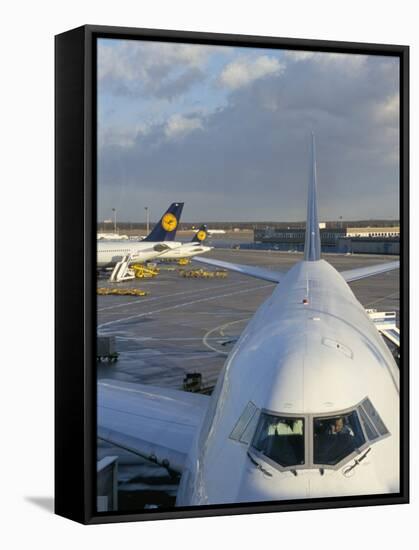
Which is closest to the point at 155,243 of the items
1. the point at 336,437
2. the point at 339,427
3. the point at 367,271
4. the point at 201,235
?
the point at 201,235

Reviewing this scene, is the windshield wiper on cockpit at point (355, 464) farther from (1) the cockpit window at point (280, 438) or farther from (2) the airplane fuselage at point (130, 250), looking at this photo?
(2) the airplane fuselage at point (130, 250)

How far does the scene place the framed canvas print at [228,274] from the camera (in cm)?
1388

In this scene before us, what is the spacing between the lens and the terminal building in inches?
684

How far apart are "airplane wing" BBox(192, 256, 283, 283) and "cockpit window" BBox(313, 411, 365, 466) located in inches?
167

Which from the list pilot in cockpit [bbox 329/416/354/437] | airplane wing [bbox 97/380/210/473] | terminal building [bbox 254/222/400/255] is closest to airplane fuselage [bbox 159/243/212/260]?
terminal building [bbox 254/222/400/255]

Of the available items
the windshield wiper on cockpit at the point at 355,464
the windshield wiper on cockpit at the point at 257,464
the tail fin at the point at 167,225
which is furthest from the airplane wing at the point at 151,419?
the windshield wiper on cockpit at the point at 355,464

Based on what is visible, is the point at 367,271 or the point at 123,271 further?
the point at 367,271

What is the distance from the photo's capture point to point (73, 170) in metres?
14.9

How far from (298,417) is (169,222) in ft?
14.1

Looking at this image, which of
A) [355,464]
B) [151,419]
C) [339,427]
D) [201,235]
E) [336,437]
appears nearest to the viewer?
[336,437]

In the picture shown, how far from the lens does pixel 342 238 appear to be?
18.1 metres

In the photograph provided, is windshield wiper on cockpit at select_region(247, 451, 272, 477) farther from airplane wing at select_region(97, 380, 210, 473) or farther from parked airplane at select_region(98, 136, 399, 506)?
airplane wing at select_region(97, 380, 210, 473)

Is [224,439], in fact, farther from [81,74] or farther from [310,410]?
[81,74]

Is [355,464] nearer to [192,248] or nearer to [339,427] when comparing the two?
[339,427]
